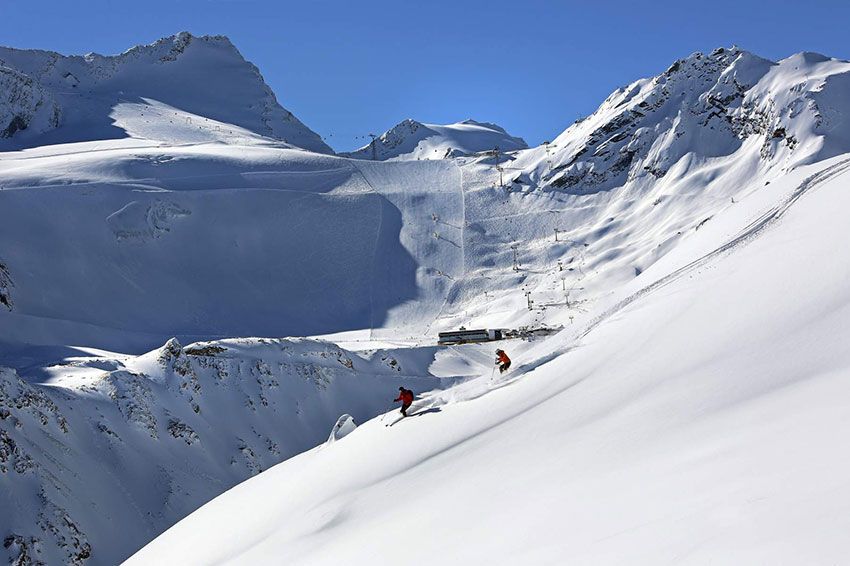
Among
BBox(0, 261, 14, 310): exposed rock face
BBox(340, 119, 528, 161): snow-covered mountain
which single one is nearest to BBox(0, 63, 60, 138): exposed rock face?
BBox(340, 119, 528, 161): snow-covered mountain

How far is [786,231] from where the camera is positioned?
57.1 ft

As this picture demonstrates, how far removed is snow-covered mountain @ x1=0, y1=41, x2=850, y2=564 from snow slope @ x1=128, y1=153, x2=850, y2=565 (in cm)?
6

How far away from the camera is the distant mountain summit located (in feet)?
363

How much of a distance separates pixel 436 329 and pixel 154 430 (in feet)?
95.5

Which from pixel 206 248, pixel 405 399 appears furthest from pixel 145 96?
pixel 405 399

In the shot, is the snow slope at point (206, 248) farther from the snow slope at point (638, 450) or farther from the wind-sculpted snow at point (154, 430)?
the snow slope at point (638, 450)

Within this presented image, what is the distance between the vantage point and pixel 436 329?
65.4 m

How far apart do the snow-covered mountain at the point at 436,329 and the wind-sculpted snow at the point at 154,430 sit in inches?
5.5

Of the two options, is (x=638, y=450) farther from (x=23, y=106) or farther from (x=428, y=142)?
(x=428, y=142)

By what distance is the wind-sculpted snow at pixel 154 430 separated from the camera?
3119cm

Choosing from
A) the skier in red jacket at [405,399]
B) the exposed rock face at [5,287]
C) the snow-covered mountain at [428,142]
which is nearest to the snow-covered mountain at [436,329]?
the exposed rock face at [5,287]

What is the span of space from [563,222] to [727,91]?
19.7m

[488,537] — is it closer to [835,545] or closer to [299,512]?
[835,545]

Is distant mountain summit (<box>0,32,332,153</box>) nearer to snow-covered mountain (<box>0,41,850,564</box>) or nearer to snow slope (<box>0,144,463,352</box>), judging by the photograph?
snow-covered mountain (<box>0,41,850,564</box>)
